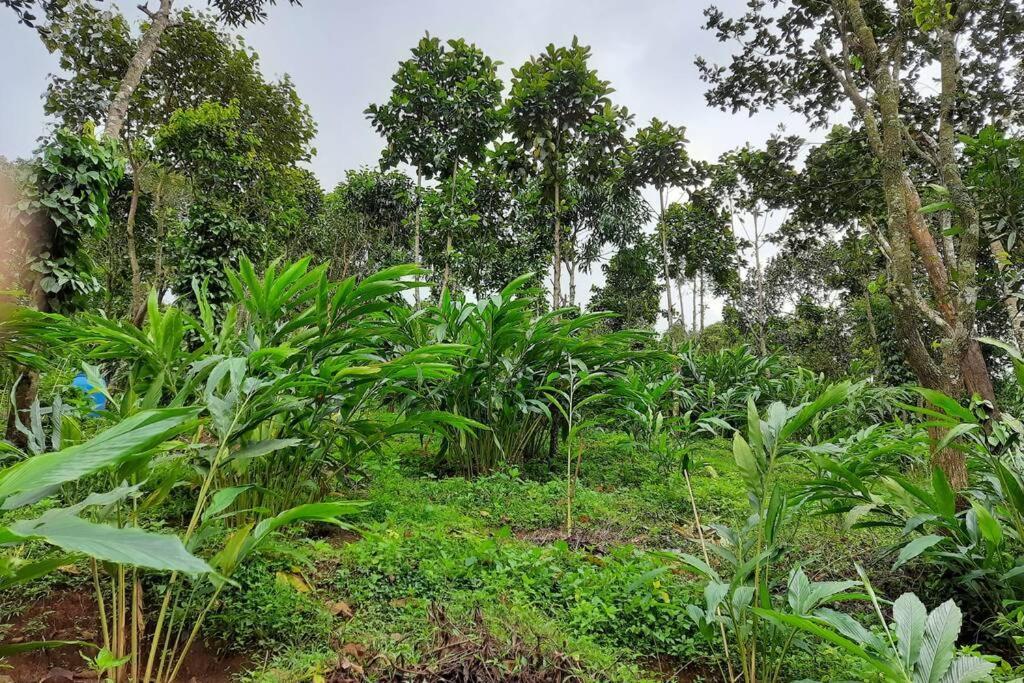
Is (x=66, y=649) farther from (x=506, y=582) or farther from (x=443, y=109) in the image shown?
(x=443, y=109)

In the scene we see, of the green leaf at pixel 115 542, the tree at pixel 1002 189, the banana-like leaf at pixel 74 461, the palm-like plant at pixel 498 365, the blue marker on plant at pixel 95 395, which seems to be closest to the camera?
the green leaf at pixel 115 542

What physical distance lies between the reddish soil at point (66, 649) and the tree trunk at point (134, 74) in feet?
11.1

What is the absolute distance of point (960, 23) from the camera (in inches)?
122

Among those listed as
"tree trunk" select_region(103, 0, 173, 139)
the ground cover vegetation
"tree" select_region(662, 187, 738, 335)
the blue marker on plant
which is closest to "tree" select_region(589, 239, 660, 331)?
"tree" select_region(662, 187, 738, 335)

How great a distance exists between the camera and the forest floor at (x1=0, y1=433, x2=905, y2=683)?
1117mm

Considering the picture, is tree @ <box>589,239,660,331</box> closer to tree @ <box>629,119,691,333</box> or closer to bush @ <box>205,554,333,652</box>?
tree @ <box>629,119,691,333</box>

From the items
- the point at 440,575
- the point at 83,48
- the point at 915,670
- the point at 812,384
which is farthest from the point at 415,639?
the point at 83,48

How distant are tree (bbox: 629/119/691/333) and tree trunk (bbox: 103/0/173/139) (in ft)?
21.6

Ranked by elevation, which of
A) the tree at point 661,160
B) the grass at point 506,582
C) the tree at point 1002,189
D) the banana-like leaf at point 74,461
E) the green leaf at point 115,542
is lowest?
the grass at point 506,582

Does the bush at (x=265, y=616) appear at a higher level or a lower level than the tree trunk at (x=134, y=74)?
lower

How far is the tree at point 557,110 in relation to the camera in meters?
7.47

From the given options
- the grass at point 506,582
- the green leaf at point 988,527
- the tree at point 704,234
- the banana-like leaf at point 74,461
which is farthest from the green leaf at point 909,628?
the tree at point 704,234

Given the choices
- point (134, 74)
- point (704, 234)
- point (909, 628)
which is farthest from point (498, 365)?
point (704, 234)

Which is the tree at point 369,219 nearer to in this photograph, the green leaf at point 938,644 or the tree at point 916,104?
the tree at point 916,104
